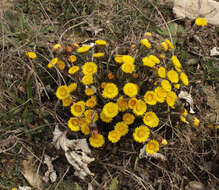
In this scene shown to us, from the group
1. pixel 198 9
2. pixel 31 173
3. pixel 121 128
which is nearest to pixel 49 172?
pixel 31 173

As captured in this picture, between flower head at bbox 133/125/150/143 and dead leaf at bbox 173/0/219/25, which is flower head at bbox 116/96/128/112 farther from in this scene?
dead leaf at bbox 173/0/219/25

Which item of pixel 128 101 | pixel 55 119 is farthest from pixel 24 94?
pixel 128 101

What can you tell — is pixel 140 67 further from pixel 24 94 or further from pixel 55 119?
pixel 24 94

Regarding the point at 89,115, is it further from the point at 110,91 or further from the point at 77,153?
the point at 77,153

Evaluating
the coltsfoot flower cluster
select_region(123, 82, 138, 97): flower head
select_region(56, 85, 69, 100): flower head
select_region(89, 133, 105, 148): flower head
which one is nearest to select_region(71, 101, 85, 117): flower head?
the coltsfoot flower cluster

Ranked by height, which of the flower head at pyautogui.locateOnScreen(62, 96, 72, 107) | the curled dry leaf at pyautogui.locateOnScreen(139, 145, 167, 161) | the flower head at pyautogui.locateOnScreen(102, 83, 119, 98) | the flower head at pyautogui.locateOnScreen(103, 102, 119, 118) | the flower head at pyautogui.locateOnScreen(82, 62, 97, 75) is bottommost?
the curled dry leaf at pyautogui.locateOnScreen(139, 145, 167, 161)
